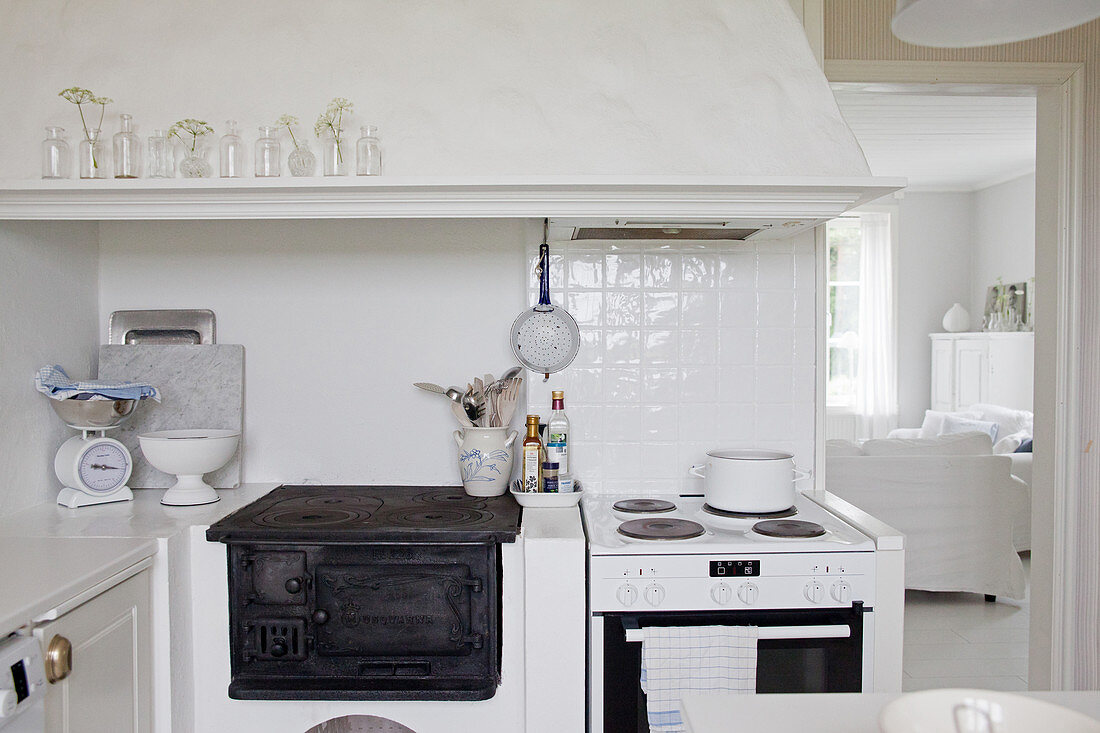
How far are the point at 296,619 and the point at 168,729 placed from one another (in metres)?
0.37

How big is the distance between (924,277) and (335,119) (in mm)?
6288

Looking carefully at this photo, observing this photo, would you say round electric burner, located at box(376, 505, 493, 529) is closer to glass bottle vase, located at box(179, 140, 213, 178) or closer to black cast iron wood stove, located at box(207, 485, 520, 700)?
black cast iron wood stove, located at box(207, 485, 520, 700)

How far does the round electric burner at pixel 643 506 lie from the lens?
218 centimetres

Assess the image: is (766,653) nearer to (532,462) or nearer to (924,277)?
(532,462)

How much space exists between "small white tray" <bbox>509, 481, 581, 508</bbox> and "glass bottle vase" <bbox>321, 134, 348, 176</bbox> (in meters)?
0.96

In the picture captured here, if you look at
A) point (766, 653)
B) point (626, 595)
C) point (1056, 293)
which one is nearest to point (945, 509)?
point (1056, 293)

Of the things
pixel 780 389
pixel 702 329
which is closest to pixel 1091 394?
pixel 780 389

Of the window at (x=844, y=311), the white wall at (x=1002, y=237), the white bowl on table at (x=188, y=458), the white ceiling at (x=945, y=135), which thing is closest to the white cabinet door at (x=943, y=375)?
the white wall at (x=1002, y=237)

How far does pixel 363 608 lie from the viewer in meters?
1.92

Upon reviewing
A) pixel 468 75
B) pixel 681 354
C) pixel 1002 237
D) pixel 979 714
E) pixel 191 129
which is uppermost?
pixel 1002 237

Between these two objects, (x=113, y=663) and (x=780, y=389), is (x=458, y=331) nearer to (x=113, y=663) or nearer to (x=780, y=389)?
(x=780, y=389)

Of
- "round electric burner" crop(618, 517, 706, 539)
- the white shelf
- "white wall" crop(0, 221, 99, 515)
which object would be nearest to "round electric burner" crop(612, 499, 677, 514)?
"round electric burner" crop(618, 517, 706, 539)

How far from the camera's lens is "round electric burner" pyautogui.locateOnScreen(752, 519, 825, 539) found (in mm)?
1924

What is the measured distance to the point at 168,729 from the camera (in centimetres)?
187
